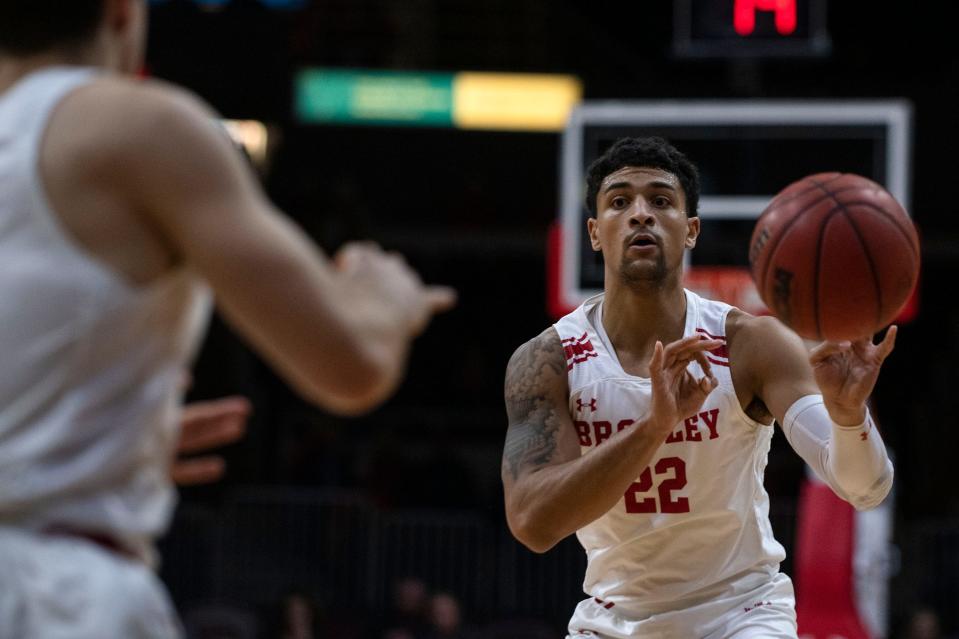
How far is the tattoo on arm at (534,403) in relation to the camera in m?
4.32

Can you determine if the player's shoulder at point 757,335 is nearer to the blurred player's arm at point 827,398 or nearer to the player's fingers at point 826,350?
the blurred player's arm at point 827,398

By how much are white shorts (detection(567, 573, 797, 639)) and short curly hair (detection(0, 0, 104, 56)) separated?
268 centimetres

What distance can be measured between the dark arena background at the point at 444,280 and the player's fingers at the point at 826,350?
21.2 ft

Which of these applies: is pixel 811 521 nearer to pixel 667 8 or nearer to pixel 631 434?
pixel 631 434

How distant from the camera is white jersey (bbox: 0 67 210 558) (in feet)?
6.71

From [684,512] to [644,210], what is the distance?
100 centimetres

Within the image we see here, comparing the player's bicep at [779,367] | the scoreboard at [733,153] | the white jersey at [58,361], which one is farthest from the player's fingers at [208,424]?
the scoreboard at [733,153]

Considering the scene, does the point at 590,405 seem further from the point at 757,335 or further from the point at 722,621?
the point at 722,621

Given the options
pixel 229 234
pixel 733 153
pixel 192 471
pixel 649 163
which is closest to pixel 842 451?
pixel 649 163

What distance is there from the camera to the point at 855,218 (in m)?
4.10

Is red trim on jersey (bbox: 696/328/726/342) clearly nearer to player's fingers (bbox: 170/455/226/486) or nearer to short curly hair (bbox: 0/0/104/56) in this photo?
player's fingers (bbox: 170/455/226/486)

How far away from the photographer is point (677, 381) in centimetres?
393

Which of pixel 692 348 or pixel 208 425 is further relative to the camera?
pixel 692 348

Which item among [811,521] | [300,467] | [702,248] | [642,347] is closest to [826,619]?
[811,521]
